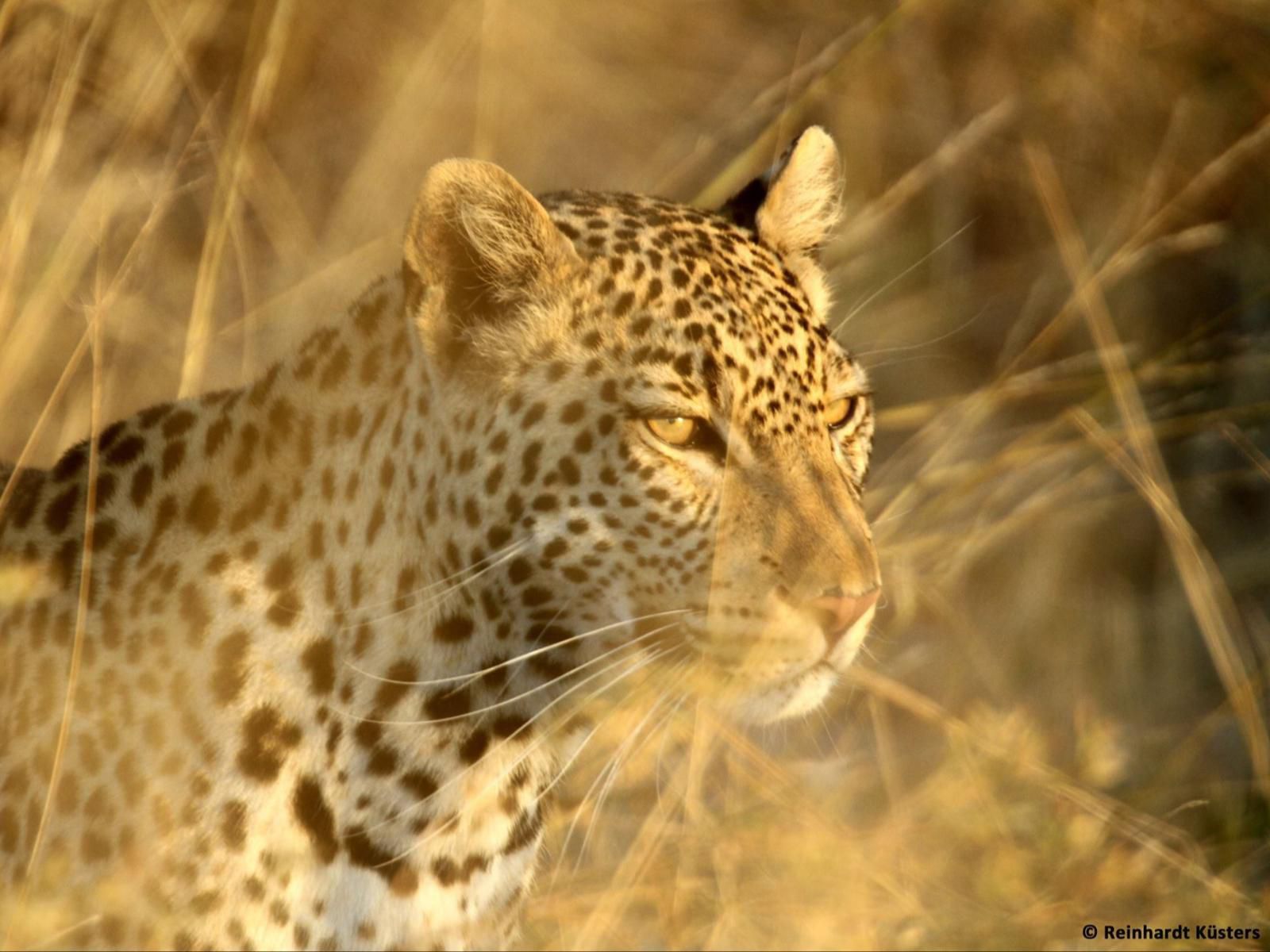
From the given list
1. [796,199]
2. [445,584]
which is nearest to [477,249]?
[445,584]

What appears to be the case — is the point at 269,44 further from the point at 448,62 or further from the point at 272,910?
the point at 272,910

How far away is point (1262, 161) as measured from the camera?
257 inches

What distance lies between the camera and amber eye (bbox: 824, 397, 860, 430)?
374 cm

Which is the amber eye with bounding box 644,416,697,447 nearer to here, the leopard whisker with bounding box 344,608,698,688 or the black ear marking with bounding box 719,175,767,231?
the leopard whisker with bounding box 344,608,698,688

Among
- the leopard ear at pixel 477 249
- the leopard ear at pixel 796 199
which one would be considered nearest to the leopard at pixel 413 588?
the leopard ear at pixel 477 249

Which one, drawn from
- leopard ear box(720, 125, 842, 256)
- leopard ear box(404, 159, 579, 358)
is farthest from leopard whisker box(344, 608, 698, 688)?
leopard ear box(720, 125, 842, 256)

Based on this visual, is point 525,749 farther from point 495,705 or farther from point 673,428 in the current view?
point 673,428

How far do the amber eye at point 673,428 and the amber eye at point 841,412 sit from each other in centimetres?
41

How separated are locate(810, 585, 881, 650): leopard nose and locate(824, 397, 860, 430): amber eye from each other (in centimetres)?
51

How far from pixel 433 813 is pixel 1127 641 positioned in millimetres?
3922

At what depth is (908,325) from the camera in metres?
6.36

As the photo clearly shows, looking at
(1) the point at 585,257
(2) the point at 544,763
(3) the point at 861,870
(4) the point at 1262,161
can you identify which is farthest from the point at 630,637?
(4) the point at 1262,161

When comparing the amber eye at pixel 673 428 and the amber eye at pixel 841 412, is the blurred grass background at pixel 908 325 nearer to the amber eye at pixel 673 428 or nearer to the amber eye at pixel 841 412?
the amber eye at pixel 841 412

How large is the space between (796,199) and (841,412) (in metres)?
0.62
